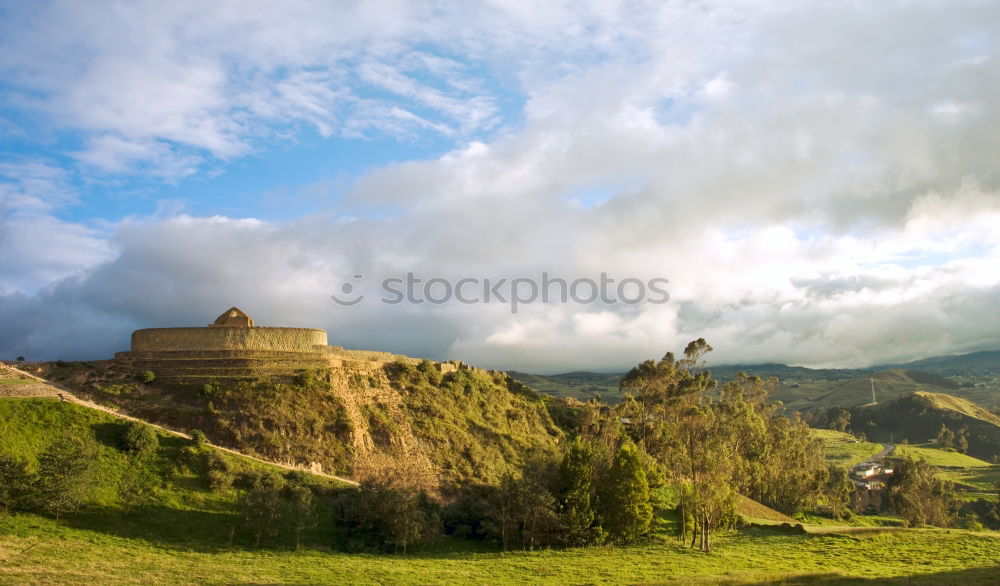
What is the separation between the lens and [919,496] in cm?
8750

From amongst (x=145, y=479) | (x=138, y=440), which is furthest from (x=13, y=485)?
(x=138, y=440)

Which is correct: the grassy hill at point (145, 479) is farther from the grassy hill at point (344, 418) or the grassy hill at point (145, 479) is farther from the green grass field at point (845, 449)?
the green grass field at point (845, 449)

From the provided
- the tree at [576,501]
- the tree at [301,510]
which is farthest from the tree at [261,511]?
the tree at [576,501]

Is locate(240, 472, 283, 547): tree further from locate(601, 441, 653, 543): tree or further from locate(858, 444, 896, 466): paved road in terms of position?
locate(858, 444, 896, 466): paved road

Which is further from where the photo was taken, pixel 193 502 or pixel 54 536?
pixel 193 502

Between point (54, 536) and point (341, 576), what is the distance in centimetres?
1593

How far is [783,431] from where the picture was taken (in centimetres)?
8769

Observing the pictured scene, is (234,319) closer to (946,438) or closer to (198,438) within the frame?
(198,438)

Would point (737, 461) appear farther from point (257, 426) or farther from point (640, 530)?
point (257, 426)

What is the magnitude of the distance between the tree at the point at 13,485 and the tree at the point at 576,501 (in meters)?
33.1

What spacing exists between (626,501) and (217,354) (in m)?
35.5

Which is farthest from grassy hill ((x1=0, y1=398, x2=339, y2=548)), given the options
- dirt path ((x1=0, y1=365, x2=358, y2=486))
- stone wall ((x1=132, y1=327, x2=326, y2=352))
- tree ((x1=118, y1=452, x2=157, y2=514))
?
stone wall ((x1=132, y1=327, x2=326, y2=352))

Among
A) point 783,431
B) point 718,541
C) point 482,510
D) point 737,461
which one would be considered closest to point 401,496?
point 482,510

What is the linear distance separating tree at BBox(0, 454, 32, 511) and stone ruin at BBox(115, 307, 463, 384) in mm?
15904
